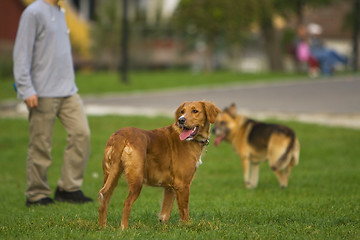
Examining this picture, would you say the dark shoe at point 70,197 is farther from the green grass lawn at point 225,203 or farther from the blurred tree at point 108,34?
the blurred tree at point 108,34

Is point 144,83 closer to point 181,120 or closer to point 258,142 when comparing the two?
point 258,142

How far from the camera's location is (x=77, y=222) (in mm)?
6012

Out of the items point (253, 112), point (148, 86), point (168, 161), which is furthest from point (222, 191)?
point (148, 86)

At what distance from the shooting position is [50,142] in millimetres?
7770

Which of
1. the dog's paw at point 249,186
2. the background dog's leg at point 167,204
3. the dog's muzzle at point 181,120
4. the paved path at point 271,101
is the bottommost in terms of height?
the paved path at point 271,101

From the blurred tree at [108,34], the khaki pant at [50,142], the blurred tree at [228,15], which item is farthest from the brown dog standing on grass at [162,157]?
the blurred tree at [108,34]

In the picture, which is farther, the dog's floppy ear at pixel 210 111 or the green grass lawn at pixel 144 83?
the green grass lawn at pixel 144 83

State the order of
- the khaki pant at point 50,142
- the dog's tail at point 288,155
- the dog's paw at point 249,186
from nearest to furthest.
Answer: the khaki pant at point 50,142 < the dog's tail at point 288,155 < the dog's paw at point 249,186

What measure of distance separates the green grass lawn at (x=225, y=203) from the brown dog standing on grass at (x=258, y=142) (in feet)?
0.96

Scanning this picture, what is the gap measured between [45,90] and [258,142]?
10.8 ft

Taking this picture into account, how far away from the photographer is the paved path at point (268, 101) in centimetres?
1666

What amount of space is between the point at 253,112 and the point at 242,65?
3533cm

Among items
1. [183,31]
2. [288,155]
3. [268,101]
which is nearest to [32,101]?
[288,155]

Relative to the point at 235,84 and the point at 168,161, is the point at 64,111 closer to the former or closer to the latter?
the point at 168,161
